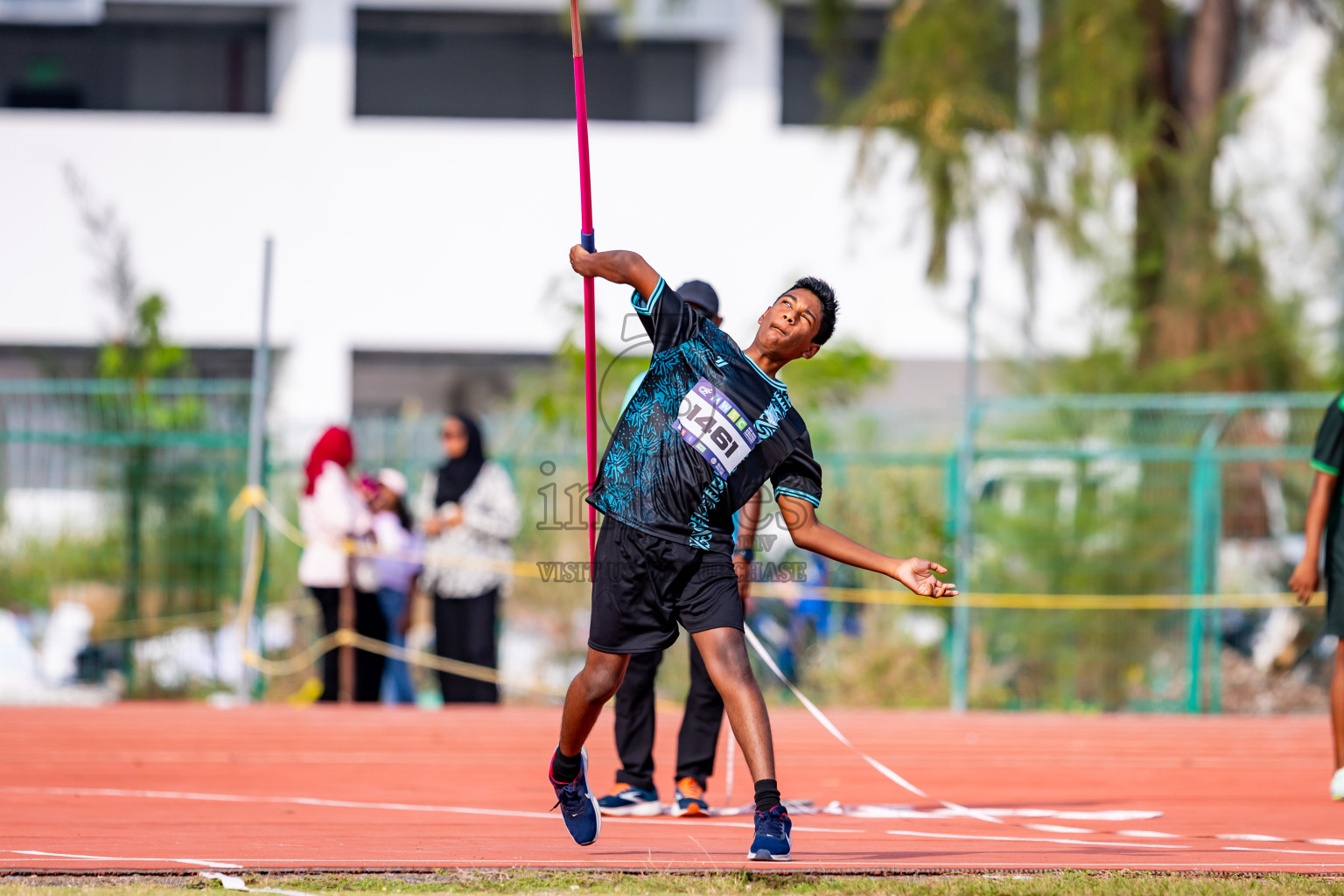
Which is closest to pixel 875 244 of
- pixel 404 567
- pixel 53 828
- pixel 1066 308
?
pixel 1066 308

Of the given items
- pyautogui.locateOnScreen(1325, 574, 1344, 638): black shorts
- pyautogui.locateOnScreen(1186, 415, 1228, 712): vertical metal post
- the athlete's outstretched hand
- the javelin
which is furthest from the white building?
the athlete's outstretched hand

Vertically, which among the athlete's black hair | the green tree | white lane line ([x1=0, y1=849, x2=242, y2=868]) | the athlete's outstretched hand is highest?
the green tree

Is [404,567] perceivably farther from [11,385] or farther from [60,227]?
[60,227]

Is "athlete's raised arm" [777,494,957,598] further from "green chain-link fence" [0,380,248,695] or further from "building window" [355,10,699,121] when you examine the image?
"building window" [355,10,699,121]

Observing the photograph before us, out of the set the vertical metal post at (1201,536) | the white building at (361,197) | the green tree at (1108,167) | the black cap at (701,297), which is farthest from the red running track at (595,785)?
the white building at (361,197)

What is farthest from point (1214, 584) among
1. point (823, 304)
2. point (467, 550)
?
point (823, 304)

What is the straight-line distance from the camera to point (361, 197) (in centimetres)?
1941

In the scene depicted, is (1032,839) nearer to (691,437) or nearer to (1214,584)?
(691,437)

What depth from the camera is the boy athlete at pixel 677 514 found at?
15.6ft

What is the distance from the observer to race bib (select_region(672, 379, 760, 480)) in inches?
188

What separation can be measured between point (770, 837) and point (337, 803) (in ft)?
8.72

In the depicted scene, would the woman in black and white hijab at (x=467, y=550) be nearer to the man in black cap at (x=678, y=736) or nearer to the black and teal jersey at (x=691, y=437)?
the man in black cap at (x=678, y=736)

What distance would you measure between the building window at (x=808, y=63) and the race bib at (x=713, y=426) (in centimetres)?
1603

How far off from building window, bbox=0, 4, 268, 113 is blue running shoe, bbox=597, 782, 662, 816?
1620cm
